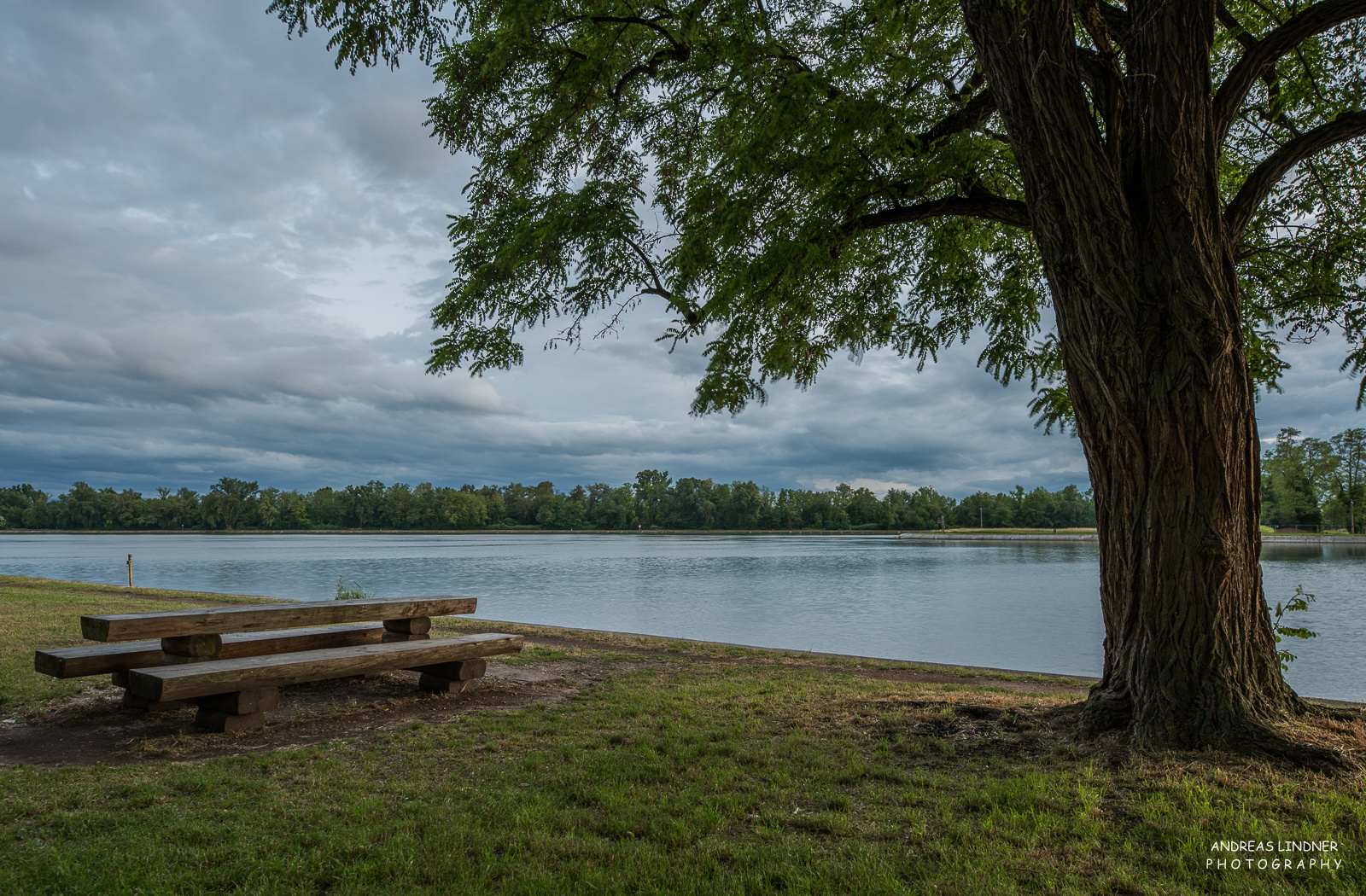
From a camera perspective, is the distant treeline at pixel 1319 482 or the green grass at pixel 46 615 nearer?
the green grass at pixel 46 615

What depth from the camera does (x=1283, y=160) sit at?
4.97 meters

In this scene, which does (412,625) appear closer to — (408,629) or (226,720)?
(408,629)

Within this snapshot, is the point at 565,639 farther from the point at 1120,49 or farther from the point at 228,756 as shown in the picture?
the point at 1120,49

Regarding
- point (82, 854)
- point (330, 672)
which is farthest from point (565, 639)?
point (82, 854)

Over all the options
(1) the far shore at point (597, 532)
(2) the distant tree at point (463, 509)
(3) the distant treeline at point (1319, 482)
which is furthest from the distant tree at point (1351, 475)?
(2) the distant tree at point (463, 509)

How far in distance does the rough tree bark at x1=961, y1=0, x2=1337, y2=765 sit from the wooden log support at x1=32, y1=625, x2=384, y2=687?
6518 mm

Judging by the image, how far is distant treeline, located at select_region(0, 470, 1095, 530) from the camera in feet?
401

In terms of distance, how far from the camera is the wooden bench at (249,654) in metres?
5.03

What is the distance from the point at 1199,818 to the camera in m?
3.31

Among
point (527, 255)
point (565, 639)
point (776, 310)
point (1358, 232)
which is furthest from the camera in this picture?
point (565, 639)

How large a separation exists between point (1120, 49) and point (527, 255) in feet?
15.3

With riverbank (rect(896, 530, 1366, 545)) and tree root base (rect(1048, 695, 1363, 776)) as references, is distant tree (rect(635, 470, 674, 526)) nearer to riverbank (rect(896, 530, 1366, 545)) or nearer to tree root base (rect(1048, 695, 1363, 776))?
riverbank (rect(896, 530, 1366, 545))

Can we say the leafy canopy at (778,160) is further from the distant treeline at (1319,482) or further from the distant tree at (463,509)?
the distant tree at (463,509)

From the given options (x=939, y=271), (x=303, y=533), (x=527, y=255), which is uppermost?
(x=939, y=271)
